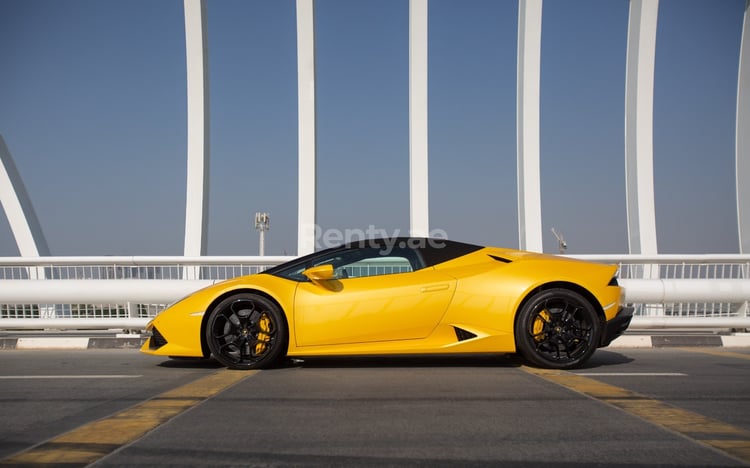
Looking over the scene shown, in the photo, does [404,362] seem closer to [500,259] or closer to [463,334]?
[463,334]

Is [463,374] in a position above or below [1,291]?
below

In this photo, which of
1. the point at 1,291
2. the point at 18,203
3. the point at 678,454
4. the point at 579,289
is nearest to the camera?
the point at 678,454

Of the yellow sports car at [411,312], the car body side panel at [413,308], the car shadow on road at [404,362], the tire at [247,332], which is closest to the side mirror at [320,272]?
the yellow sports car at [411,312]

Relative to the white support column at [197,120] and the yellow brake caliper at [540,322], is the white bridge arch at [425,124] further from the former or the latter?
the yellow brake caliper at [540,322]

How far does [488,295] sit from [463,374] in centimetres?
68

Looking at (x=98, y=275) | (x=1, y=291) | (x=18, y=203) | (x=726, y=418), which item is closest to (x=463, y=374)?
(x=726, y=418)

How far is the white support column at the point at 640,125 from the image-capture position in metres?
10.6

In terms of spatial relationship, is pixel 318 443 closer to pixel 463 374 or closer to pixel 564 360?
pixel 463 374

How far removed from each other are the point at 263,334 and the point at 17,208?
1588 cm

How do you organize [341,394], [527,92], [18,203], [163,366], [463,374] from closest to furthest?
[341,394]
[463,374]
[163,366]
[527,92]
[18,203]

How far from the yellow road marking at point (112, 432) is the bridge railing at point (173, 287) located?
13.2 ft

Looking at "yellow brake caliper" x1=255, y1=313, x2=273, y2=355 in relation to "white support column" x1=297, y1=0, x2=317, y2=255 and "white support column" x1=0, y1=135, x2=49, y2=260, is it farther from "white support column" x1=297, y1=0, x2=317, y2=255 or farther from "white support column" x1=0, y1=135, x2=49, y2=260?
"white support column" x1=0, y1=135, x2=49, y2=260

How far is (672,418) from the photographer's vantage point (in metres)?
3.21

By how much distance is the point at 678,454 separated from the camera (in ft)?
8.29
